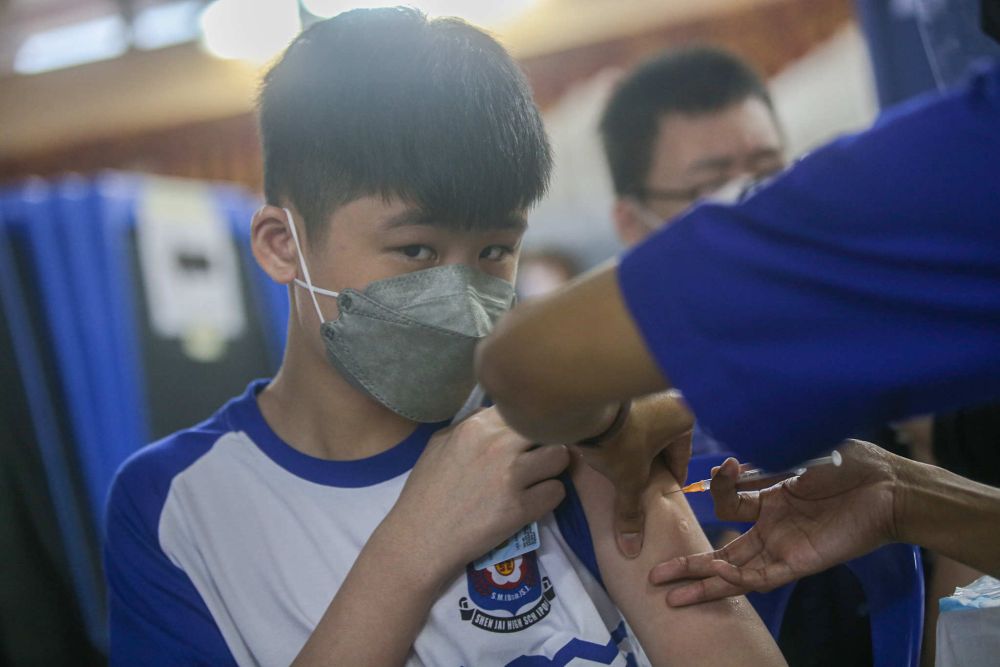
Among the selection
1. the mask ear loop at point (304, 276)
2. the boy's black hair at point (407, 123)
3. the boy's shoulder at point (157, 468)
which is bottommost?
the boy's shoulder at point (157, 468)

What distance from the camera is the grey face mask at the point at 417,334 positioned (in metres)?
1.23

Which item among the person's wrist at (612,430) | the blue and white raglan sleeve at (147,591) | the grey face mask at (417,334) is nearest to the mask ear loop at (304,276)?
the grey face mask at (417,334)

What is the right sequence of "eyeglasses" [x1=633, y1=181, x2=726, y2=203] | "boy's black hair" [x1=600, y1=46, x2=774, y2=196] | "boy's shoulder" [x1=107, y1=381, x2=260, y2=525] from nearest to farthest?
"boy's shoulder" [x1=107, y1=381, x2=260, y2=525] → "eyeglasses" [x1=633, y1=181, x2=726, y2=203] → "boy's black hair" [x1=600, y1=46, x2=774, y2=196]

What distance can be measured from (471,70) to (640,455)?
2.09 ft

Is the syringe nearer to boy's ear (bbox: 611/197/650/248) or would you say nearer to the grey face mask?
the grey face mask

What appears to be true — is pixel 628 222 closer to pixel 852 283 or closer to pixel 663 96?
pixel 663 96

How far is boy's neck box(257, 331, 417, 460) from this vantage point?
4.57 ft

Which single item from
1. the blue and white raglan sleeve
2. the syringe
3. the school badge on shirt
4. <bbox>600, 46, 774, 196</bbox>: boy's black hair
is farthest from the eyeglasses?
the blue and white raglan sleeve

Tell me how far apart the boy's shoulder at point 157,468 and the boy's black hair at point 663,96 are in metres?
1.50

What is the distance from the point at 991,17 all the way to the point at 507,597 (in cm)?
93

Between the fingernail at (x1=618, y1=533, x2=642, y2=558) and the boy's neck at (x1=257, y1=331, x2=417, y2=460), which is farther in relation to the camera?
the boy's neck at (x1=257, y1=331, x2=417, y2=460)

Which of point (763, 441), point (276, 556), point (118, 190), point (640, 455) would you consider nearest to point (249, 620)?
point (276, 556)

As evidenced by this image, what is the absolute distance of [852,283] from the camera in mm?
708

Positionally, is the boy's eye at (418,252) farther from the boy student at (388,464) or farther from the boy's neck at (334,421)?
the boy's neck at (334,421)
